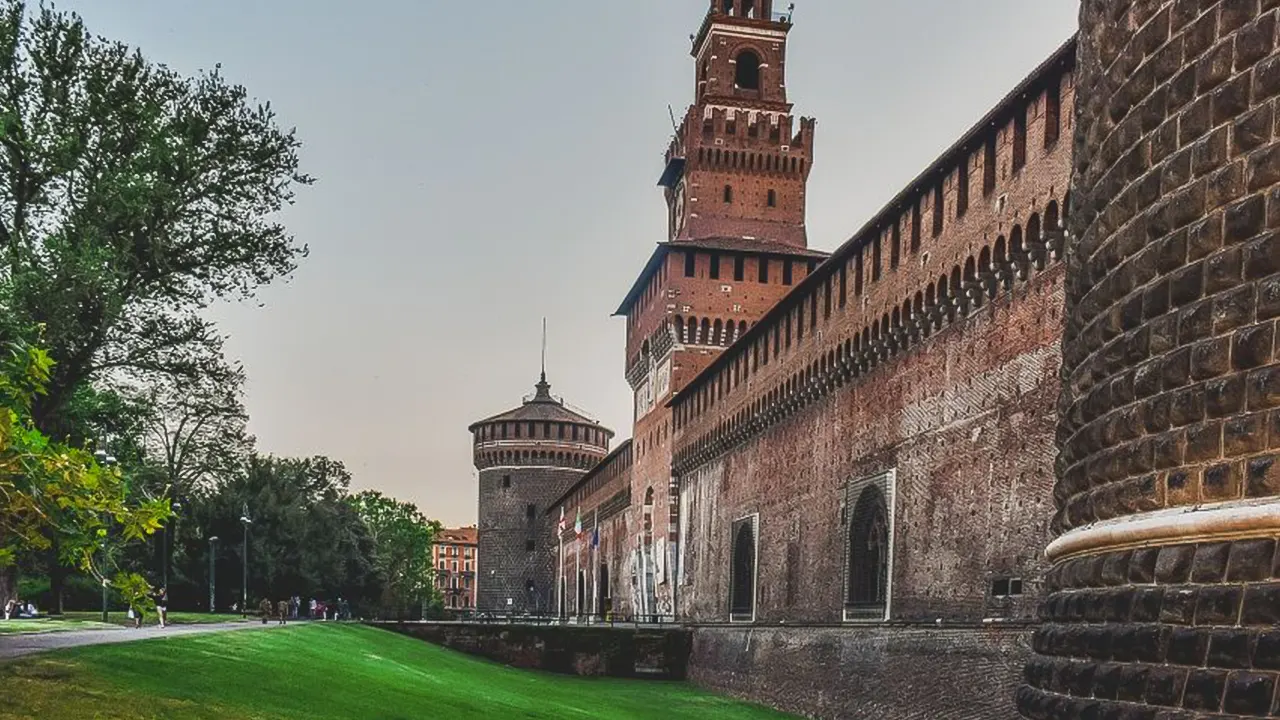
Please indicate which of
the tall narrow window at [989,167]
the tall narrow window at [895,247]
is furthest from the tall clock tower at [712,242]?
the tall narrow window at [989,167]

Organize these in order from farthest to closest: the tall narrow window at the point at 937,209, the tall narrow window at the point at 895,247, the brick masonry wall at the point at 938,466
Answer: the tall narrow window at the point at 895,247 < the tall narrow window at the point at 937,209 < the brick masonry wall at the point at 938,466

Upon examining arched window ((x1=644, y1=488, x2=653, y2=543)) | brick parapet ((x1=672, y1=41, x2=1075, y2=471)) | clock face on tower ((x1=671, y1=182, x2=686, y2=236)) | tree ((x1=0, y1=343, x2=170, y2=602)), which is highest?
clock face on tower ((x1=671, y1=182, x2=686, y2=236))

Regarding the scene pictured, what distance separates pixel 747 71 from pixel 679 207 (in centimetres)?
496

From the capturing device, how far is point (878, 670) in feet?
70.9

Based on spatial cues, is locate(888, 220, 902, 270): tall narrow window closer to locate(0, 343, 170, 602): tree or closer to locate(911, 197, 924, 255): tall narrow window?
locate(911, 197, 924, 255): tall narrow window

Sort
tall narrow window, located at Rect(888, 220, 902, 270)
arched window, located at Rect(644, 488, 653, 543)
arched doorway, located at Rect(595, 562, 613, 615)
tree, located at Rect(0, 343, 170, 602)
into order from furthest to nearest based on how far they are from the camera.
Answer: arched doorway, located at Rect(595, 562, 613, 615) → arched window, located at Rect(644, 488, 653, 543) → tall narrow window, located at Rect(888, 220, 902, 270) → tree, located at Rect(0, 343, 170, 602)

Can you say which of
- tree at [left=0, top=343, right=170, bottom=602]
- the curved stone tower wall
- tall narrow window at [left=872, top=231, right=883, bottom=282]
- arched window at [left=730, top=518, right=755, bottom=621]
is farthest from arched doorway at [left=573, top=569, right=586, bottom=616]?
the curved stone tower wall

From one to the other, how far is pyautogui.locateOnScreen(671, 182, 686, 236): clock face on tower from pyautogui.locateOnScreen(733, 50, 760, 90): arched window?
3851 mm

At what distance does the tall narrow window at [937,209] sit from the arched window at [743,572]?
13.0 metres

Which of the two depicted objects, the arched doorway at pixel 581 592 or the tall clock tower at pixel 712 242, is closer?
the tall clock tower at pixel 712 242

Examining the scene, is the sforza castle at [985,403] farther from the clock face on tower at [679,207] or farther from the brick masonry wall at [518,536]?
the brick masonry wall at [518,536]

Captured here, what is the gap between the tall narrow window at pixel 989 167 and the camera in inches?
761

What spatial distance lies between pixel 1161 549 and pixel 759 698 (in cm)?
2394

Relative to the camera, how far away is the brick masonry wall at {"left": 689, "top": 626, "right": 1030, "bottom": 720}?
17312 mm
